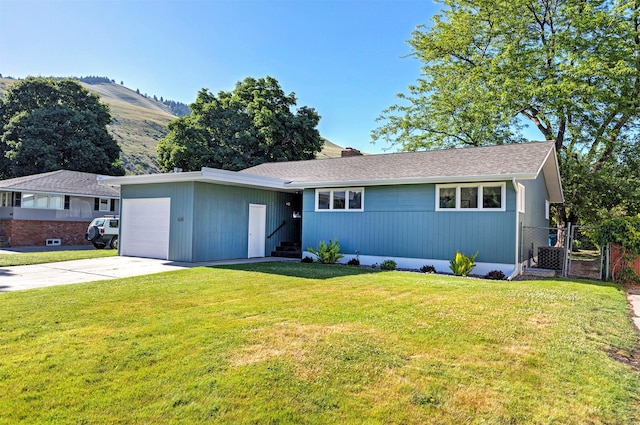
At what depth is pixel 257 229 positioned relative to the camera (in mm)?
14906

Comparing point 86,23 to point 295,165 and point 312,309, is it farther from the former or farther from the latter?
point 312,309

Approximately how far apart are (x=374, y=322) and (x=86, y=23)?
15.4 m

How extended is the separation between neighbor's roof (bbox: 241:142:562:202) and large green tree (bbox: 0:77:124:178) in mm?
21758

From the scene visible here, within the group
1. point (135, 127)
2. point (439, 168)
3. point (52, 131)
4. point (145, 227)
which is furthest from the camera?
point (135, 127)

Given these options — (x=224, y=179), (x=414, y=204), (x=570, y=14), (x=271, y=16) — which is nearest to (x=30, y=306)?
(x=224, y=179)

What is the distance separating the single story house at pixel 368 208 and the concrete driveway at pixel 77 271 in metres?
1.13

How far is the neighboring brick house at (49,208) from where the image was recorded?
65.5 feet

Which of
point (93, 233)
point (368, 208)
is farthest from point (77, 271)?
point (93, 233)

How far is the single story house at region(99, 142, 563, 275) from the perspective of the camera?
1088 centimetres

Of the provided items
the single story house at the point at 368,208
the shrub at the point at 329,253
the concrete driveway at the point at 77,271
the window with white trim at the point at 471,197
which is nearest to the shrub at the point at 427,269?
the single story house at the point at 368,208

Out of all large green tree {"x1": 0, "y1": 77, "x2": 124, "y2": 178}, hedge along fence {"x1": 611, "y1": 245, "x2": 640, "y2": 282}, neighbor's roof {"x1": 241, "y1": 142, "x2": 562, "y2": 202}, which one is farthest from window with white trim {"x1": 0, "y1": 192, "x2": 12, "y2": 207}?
hedge along fence {"x1": 611, "y1": 245, "x2": 640, "y2": 282}

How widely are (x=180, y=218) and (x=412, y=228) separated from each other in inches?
297

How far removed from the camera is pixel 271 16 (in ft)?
52.2

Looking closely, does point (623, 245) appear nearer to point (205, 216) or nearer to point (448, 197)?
point (448, 197)
